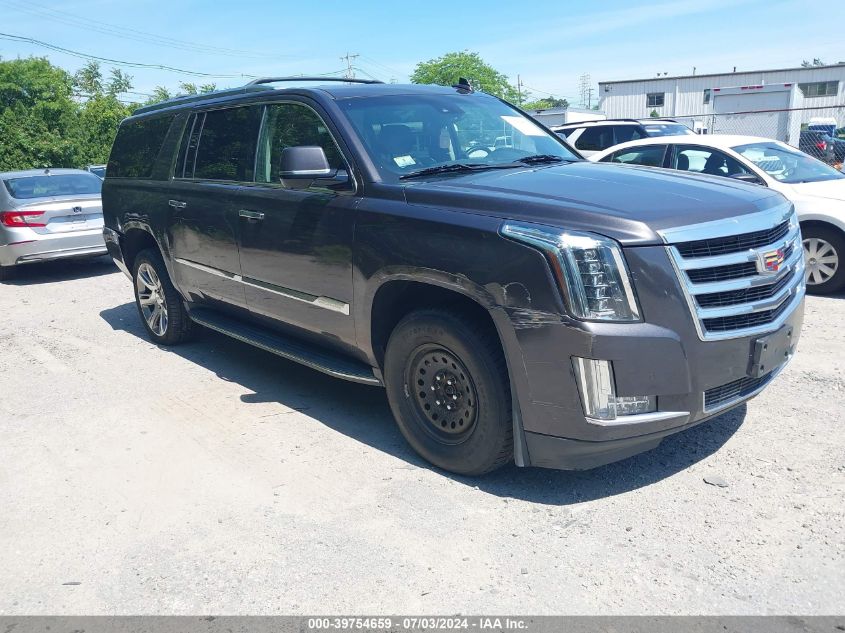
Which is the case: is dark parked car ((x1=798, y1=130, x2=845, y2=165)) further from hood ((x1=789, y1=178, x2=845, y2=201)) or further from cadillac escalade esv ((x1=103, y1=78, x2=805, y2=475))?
cadillac escalade esv ((x1=103, y1=78, x2=805, y2=475))

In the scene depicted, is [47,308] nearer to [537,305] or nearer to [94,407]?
[94,407]

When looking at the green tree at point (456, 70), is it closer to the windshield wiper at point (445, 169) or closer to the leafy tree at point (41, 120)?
the leafy tree at point (41, 120)

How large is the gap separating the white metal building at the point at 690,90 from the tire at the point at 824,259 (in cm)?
3751

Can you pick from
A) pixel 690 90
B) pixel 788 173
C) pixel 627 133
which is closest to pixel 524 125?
pixel 788 173

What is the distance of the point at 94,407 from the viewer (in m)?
5.38

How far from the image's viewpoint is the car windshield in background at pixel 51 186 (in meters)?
10.7

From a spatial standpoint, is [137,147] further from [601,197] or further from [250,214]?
[601,197]

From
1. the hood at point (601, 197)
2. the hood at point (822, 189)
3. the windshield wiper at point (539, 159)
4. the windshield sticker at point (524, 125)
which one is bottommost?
the hood at point (822, 189)

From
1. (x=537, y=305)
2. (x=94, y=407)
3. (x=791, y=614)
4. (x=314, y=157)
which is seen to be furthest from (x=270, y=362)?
(x=791, y=614)

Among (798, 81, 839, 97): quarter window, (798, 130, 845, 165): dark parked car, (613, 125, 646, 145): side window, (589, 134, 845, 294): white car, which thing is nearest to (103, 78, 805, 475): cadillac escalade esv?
(589, 134, 845, 294): white car

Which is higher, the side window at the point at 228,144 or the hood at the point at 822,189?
the side window at the point at 228,144

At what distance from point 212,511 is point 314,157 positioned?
1.95 metres

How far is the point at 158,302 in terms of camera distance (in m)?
6.78

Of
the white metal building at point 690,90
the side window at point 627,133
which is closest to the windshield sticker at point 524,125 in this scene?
the side window at point 627,133
